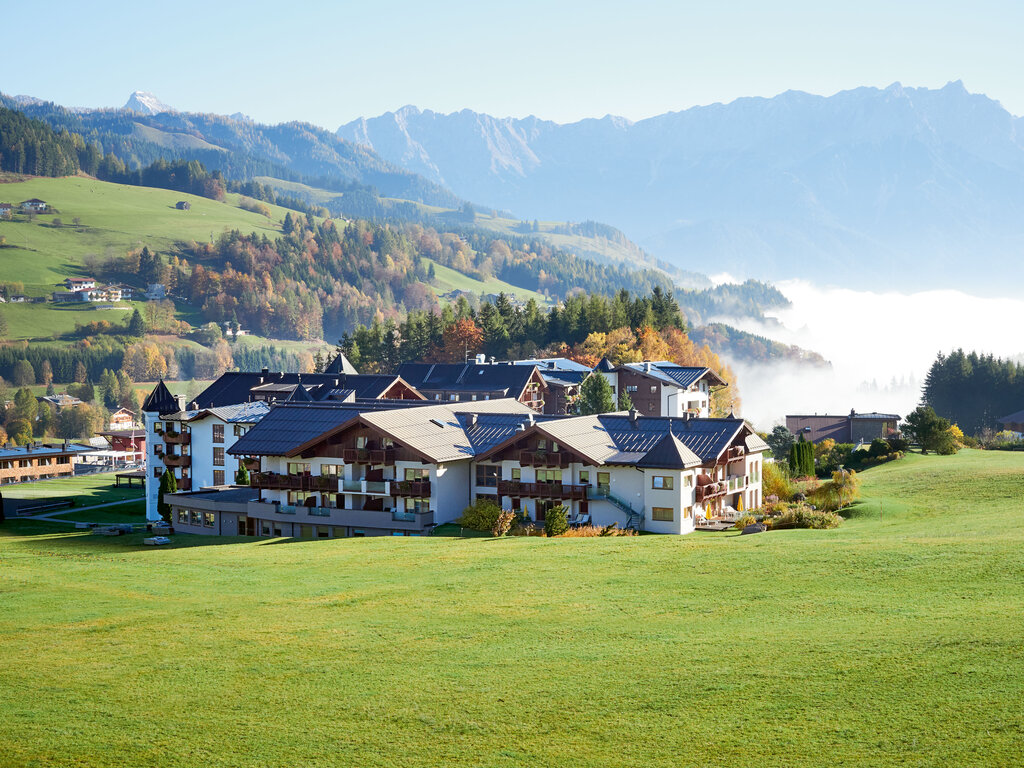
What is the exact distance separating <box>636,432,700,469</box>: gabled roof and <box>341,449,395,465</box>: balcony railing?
537 inches

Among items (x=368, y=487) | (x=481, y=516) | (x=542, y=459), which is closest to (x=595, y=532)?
(x=542, y=459)

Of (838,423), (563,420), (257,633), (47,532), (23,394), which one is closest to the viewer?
(257,633)

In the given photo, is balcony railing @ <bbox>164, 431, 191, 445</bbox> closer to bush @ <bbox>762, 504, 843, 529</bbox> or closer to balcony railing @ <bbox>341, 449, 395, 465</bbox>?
balcony railing @ <bbox>341, 449, 395, 465</bbox>

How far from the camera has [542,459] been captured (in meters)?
53.8

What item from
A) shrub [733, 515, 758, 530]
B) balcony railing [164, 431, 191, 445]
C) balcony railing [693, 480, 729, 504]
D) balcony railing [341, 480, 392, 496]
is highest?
balcony railing [164, 431, 191, 445]

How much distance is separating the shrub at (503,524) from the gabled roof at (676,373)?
58147 mm

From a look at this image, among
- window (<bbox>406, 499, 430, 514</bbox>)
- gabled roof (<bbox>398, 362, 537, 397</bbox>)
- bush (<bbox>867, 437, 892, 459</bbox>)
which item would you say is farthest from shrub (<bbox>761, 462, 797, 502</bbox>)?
gabled roof (<bbox>398, 362, 537, 397</bbox>)

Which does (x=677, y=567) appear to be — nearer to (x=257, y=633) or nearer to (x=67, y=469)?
(x=257, y=633)

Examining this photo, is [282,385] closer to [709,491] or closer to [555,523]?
[555,523]

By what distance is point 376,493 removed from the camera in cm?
5622

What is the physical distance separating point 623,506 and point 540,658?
98.9ft

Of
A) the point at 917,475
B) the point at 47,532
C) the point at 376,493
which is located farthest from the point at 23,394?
the point at 917,475

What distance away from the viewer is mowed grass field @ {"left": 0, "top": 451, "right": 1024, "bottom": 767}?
1766 centimetres

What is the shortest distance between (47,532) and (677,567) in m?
42.7
